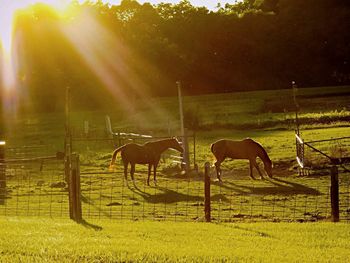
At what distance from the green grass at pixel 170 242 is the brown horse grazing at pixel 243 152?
41.1 ft

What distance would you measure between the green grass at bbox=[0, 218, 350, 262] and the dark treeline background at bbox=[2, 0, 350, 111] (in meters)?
56.2

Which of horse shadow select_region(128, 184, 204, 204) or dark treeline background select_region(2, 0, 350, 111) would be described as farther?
dark treeline background select_region(2, 0, 350, 111)

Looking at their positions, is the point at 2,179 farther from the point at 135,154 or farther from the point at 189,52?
the point at 189,52

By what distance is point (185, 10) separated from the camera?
82.4 metres

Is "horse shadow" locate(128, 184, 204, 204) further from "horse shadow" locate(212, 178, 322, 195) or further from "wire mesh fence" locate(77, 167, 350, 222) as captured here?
"horse shadow" locate(212, 178, 322, 195)

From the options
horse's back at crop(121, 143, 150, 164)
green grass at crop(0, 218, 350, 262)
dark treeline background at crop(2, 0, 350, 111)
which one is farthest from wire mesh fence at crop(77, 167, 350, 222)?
dark treeline background at crop(2, 0, 350, 111)

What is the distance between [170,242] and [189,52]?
Result: 6556 cm

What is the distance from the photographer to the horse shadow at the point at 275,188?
1928 cm

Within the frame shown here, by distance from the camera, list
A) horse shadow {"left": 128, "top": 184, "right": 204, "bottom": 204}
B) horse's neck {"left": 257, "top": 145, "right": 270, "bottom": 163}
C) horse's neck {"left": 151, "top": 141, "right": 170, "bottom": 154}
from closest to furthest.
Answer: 1. horse shadow {"left": 128, "top": 184, "right": 204, "bottom": 204}
2. horse's neck {"left": 257, "top": 145, "right": 270, "bottom": 163}
3. horse's neck {"left": 151, "top": 141, "right": 170, "bottom": 154}

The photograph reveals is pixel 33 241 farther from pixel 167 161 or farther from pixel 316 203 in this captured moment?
pixel 167 161

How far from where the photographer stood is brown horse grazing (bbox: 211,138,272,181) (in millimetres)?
23541

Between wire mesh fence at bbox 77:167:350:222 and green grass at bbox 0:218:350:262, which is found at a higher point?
green grass at bbox 0:218:350:262

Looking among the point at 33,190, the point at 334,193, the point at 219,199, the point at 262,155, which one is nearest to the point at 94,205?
the point at 219,199

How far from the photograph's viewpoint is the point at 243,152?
79.4 feet
